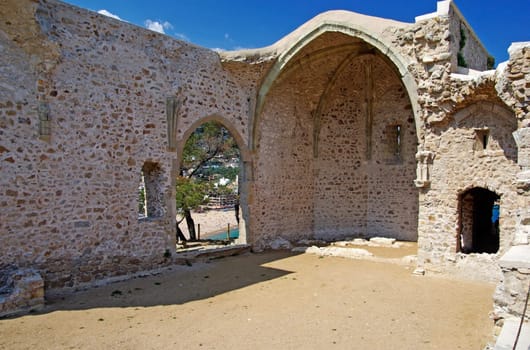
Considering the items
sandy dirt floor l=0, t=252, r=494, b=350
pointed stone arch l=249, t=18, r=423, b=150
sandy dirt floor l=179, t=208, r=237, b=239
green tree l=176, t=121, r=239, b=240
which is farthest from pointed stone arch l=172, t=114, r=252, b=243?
sandy dirt floor l=179, t=208, r=237, b=239

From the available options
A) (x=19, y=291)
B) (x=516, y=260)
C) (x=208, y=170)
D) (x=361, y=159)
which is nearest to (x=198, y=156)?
(x=208, y=170)

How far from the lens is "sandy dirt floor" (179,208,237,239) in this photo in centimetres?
2535

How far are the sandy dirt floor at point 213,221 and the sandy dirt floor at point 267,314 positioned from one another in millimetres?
17187

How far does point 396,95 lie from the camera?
38.0 feet

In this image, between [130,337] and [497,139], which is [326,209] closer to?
[497,139]

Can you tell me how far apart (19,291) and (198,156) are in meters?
8.78

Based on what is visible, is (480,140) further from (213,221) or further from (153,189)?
(213,221)

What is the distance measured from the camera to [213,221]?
27406mm

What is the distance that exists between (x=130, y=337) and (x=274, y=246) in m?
6.28

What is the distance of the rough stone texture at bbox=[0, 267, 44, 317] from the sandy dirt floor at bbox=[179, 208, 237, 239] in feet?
59.2

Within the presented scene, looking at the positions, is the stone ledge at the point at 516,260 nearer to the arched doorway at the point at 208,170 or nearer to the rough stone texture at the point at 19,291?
the rough stone texture at the point at 19,291

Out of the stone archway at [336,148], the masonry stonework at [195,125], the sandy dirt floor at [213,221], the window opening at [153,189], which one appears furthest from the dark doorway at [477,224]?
the sandy dirt floor at [213,221]

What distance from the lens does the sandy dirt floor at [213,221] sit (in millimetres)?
25352

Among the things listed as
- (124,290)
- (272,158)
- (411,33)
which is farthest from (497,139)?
(124,290)
